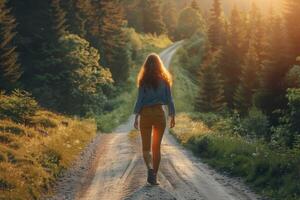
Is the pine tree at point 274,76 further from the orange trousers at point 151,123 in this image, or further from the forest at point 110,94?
the orange trousers at point 151,123

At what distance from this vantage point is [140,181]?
11.8 m

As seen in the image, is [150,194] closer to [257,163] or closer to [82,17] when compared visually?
[257,163]

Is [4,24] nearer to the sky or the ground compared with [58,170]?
nearer to the sky

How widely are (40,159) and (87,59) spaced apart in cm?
2342

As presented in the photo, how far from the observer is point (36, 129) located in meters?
20.3

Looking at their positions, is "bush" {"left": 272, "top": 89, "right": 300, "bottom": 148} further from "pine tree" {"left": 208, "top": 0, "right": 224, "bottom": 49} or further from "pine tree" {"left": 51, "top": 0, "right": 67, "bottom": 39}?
"pine tree" {"left": 208, "top": 0, "right": 224, "bottom": 49}

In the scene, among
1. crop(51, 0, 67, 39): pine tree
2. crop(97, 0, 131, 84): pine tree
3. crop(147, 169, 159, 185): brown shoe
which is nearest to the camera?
crop(147, 169, 159, 185): brown shoe

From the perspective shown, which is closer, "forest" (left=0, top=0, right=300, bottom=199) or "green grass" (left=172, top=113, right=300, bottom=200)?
"green grass" (left=172, top=113, right=300, bottom=200)

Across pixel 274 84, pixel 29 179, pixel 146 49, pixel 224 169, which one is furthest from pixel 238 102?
pixel 146 49

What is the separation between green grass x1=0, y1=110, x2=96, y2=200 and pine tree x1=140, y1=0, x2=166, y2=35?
80.5 meters

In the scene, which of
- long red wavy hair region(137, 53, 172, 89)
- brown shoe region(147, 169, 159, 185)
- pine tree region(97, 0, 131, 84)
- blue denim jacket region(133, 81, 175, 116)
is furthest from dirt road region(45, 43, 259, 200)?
pine tree region(97, 0, 131, 84)

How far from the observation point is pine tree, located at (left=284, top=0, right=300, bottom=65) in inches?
1167

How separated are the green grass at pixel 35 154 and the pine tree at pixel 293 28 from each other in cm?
1406

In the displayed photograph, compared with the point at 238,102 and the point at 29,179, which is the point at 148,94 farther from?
the point at 238,102
